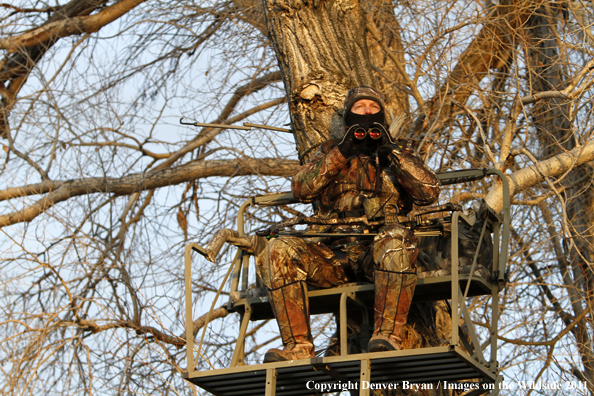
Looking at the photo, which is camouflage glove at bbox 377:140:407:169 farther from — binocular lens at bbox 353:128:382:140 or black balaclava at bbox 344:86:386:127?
black balaclava at bbox 344:86:386:127

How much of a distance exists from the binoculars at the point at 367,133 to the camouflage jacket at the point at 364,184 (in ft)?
0.50

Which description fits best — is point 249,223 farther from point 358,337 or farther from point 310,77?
point 358,337

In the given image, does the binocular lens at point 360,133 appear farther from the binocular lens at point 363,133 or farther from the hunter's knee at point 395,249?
the hunter's knee at point 395,249

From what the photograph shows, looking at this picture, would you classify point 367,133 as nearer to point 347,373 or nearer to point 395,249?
point 395,249

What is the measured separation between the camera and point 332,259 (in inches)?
206

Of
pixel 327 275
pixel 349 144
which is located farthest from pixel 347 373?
pixel 349 144

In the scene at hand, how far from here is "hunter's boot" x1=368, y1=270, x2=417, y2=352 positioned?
15.4 ft

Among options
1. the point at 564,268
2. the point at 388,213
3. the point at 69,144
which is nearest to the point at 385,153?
the point at 388,213

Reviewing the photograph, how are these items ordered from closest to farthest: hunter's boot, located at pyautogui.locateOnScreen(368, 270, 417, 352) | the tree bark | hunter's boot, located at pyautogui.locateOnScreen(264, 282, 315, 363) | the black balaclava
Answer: hunter's boot, located at pyautogui.locateOnScreen(368, 270, 417, 352)
hunter's boot, located at pyautogui.locateOnScreen(264, 282, 315, 363)
the black balaclava
the tree bark

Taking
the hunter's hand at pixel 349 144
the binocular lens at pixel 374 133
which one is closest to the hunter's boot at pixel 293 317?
the hunter's hand at pixel 349 144

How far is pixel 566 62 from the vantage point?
23.1 ft

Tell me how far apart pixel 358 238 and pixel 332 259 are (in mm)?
252

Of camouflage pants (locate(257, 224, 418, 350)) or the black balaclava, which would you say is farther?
the black balaclava

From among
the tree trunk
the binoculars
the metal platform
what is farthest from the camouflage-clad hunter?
the tree trunk
